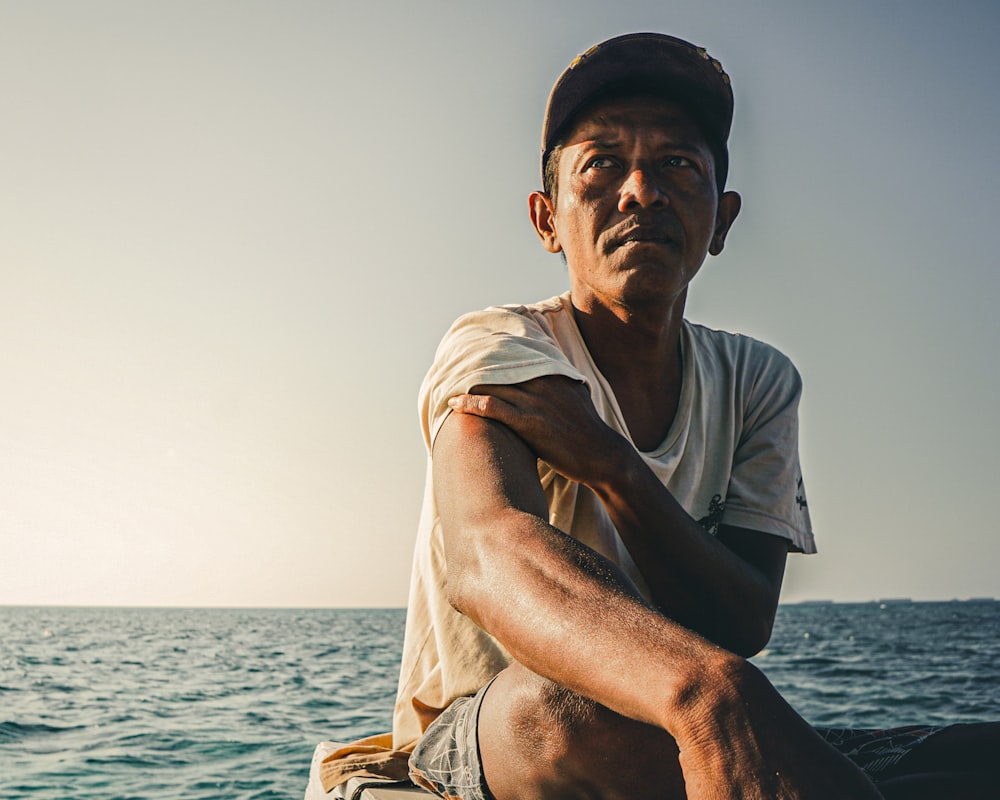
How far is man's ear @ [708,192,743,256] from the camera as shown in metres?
2.30

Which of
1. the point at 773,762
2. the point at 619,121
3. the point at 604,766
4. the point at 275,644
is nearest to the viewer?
the point at 773,762

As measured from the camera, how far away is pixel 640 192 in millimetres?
1942

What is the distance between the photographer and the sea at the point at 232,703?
984 centimetres

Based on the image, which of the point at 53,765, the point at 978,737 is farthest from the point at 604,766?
the point at 53,765

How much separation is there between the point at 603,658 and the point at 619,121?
1336 mm

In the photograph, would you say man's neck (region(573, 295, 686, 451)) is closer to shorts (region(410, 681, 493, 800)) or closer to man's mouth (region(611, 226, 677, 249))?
man's mouth (region(611, 226, 677, 249))

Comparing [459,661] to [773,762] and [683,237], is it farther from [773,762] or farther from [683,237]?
[683,237]

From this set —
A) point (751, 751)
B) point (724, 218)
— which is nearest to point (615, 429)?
point (724, 218)

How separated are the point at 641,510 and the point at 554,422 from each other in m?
0.24

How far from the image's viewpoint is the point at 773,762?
3.00ft

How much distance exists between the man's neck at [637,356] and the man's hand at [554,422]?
473mm

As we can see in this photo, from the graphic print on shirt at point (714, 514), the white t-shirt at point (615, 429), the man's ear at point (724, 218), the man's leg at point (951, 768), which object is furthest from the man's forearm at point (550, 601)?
the man's ear at point (724, 218)

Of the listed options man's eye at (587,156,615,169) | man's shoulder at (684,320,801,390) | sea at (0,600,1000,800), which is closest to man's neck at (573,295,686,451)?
man's shoulder at (684,320,801,390)

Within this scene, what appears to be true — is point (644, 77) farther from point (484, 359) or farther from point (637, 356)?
point (484, 359)
